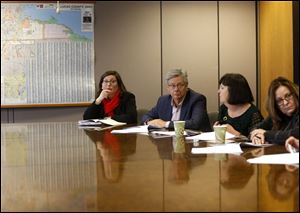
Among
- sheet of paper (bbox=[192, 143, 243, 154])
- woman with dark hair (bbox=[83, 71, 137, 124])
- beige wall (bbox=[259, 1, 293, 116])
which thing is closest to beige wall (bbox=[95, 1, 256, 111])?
beige wall (bbox=[259, 1, 293, 116])

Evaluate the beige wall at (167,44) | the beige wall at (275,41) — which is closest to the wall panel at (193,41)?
the beige wall at (167,44)

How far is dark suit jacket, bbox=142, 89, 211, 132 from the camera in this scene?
3660 millimetres

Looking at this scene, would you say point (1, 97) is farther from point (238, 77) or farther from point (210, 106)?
point (238, 77)

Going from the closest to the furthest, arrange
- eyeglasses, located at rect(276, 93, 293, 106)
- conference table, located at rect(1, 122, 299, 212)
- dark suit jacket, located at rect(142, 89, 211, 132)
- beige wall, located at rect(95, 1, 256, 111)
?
conference table, located at rect(1, 122, 299, 212)
eyeglasses, located at rect(276, 93, 293, 106)
dark suit jacket, located at rect(142, 89, 211, 132)
beige wall, located at rect(95, 1, 256, 111)

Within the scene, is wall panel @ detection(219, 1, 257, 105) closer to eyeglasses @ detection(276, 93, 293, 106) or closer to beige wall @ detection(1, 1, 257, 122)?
beige wall @ detection(1, 1, 257, 122)

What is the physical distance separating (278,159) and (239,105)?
→ 1558 mm

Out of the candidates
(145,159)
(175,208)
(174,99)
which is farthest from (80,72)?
(175,208)

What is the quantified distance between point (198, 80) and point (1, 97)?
227 cm

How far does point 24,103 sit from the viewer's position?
540cm

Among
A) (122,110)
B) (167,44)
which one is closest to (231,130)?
(122,110)

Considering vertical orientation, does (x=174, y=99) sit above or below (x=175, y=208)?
above

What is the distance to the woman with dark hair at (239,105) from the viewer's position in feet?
11.2

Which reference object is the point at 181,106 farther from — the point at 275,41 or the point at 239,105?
the point at 275,41

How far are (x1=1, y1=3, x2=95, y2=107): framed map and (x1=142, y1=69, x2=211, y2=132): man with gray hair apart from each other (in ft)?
5.23
